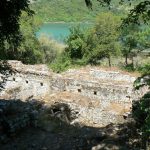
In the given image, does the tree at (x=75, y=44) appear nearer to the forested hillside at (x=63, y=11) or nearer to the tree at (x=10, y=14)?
the tree at (x=10, y=14)

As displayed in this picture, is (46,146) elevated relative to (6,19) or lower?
lower

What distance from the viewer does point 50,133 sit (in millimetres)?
18266

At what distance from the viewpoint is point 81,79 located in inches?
1009

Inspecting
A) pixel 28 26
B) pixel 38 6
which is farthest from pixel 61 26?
pixel 28 26

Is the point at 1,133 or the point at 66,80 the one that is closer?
the point at 1,133

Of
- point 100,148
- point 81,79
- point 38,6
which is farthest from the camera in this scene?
point 38,6

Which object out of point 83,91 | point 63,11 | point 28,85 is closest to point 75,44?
point 28,85

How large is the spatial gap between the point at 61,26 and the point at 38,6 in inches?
421

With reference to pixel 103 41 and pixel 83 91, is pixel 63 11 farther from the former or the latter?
pixel 83 91

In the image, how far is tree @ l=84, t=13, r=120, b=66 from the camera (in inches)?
1754

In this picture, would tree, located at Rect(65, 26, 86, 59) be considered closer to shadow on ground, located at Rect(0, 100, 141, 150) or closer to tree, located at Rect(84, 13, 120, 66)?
tree, located at Rect(84, 13, 120, 66)

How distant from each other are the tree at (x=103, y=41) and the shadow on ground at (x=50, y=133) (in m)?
23.7

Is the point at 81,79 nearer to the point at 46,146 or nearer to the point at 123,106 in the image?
the point at 123,106

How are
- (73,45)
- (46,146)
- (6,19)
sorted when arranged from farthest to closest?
(73,45), (46,146), (6,19)
